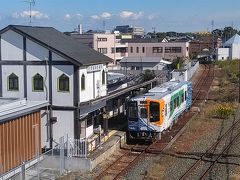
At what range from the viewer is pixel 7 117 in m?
14.0

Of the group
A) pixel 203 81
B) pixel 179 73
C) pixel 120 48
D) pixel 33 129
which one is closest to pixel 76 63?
pixel 33 129

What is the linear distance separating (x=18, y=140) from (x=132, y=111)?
259 inches

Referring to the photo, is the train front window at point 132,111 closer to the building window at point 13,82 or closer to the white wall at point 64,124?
the white wall at point 64,124

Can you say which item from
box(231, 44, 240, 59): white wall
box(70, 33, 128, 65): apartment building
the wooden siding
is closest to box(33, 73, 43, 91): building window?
the wooden siding

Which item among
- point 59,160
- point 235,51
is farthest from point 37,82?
point 235,51

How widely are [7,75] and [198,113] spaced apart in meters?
15.3

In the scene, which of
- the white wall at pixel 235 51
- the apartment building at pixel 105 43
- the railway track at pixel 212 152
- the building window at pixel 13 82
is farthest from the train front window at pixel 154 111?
the white wall at pixel 235 51

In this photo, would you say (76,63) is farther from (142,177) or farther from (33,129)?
(142,177)

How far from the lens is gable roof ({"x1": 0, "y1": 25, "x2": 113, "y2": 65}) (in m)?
17.0

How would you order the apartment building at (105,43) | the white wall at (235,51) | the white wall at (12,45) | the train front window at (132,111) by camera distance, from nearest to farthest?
the white wall at (12,45) < the train front window at (132,111) < the apartment building at (105,43) < the white wall at (235,51)

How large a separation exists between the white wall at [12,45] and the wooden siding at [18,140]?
2855 millimetres

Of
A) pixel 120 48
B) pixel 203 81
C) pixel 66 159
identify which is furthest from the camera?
pixel 120 48

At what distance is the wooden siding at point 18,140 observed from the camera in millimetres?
14195

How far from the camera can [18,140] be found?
15.1m
